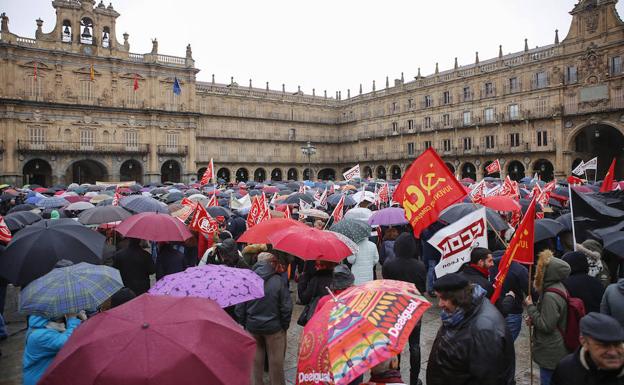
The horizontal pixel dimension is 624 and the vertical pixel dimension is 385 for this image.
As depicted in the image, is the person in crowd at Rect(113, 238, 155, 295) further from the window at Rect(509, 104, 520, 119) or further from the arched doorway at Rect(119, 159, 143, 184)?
the window at Rect(509, 104, 520, 119)

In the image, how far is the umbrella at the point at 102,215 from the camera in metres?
8.58

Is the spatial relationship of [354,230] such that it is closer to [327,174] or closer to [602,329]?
[602,329]

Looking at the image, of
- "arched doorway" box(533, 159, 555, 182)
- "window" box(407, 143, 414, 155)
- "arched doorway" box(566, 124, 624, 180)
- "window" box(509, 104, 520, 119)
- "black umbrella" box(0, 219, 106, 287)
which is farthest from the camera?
"window" box(407, 143, 414, 155)

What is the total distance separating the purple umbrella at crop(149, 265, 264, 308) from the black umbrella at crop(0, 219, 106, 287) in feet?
6.44

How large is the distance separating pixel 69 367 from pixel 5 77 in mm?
41775

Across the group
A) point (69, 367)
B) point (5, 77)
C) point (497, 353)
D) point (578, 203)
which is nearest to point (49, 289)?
point (69, 367)

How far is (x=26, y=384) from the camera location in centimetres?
356

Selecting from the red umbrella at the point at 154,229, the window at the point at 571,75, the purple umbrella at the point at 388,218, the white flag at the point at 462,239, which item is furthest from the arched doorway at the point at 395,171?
the white flag at the point at 462,239

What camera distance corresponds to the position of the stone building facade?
1398 inches

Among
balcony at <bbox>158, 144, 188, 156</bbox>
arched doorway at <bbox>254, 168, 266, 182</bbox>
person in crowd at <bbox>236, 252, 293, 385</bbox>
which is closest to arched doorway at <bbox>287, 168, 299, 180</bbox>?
arched doorway at <bbox>254, 168, 266, 182</bbox>

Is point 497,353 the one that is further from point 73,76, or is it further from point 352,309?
point 73,76

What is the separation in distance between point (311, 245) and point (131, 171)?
42.9 meters

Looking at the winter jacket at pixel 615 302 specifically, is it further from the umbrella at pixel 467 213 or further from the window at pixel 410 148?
the window at pixel 410 148

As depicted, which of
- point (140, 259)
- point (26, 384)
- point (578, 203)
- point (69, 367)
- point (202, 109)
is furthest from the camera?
point (202, 109)
